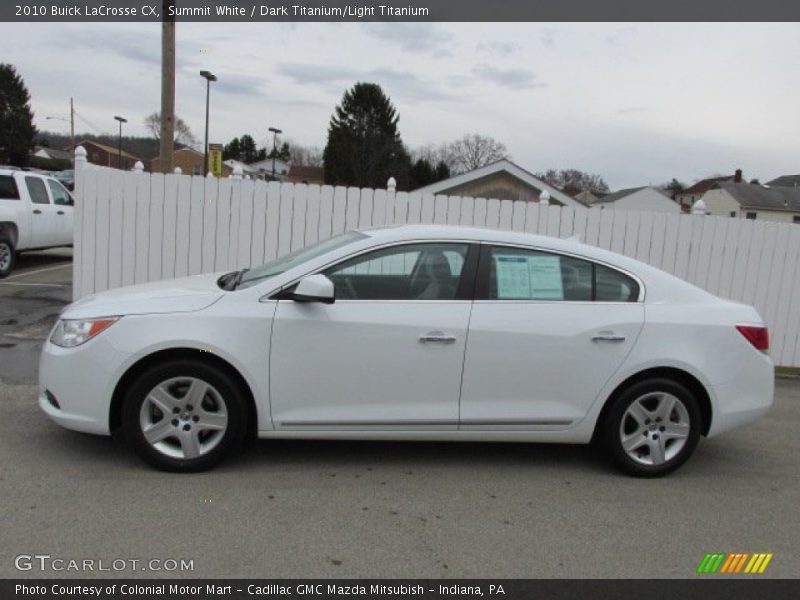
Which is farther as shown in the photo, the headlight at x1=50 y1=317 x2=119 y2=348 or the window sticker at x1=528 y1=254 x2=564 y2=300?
the window sticker at x1=528 y1=254 x2=564 y2=300

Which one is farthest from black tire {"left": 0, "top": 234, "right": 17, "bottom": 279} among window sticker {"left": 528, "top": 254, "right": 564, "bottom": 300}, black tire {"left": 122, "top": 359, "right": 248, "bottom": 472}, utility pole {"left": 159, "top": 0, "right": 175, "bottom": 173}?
window sticker {"left": 528, "top": 254, "right": 564, "bottom": 300}

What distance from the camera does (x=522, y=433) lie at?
166 inches

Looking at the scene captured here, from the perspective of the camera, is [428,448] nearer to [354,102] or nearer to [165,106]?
[165,106]

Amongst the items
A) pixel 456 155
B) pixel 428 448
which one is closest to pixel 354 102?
pixel 456 155

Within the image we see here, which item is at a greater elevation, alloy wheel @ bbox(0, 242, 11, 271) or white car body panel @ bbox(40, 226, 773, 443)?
white car body panel @ bbox(40, 226, 773, 443)

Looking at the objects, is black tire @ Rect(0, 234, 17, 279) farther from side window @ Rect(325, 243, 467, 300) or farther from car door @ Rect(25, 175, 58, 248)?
side window @ Rect(325, 243, 467, 300)

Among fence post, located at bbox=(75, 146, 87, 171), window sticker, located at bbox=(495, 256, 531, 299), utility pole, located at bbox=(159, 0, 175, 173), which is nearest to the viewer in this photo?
window sticker, located at bbox=(495, 256, 531, 299)

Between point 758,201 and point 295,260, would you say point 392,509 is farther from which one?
point 758,201

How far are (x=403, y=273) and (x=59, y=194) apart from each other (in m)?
11.9

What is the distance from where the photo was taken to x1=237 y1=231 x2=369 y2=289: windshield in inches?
168
